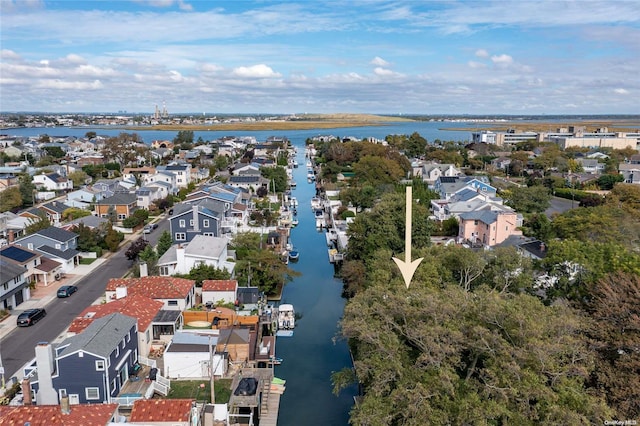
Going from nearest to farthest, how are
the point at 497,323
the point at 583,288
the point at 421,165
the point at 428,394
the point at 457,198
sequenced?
the point at 428,394, the point at 497,323, the point at 583,288, the point at 457,198, the point at 421,165

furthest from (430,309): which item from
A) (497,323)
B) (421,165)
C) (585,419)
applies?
(421,165)

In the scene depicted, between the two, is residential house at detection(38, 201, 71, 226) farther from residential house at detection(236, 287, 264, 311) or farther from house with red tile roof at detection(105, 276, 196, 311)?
residential house at detection(236, 287, 264, 311)

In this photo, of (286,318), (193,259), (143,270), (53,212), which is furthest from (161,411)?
(53,212)

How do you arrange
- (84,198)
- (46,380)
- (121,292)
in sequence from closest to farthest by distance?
(46,380), (121,292), (84,198)

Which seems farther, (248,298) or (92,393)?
(248,298)

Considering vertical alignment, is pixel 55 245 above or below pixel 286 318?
above

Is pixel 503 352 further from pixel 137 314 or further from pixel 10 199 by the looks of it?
pixel 10 199

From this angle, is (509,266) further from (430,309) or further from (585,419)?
(585,419)
